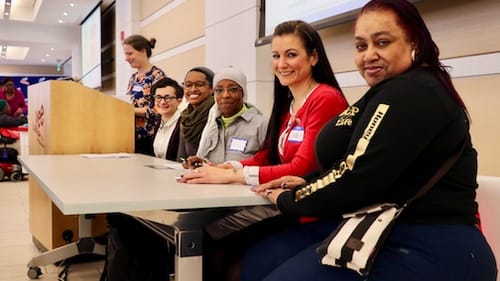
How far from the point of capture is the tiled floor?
2.69 metres

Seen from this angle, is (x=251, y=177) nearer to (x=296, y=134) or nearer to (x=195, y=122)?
(x=296, y=134)

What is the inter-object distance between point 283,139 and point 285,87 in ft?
0.69

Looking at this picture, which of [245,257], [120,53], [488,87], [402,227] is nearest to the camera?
[402,227]

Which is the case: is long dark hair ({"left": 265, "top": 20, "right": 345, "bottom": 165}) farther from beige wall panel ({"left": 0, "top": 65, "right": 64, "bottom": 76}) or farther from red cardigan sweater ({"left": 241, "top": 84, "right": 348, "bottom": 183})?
beige wall panel ({"left": 0, "top": 65, "right": 64, "bottom": 76})

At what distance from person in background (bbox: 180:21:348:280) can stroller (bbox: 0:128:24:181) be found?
5.46 m

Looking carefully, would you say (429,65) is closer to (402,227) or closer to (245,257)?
(402,227)

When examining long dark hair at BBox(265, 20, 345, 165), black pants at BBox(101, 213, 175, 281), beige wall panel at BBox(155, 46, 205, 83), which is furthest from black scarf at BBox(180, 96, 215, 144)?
beige wall panel at BBox(155, 46, 205, 83)

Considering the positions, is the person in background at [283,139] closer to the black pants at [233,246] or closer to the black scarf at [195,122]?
the black pants at [233,246]

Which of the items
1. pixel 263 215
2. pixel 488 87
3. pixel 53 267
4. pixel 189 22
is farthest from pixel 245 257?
pixel 189 22

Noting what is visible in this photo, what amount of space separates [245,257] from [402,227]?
545mm

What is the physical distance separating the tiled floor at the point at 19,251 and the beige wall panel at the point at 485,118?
6.51 ft

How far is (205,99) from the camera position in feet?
8.47

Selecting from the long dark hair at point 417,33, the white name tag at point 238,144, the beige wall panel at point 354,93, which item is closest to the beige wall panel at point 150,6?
the beige wall panel at point 354,93

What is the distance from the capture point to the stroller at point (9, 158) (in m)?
6.38
